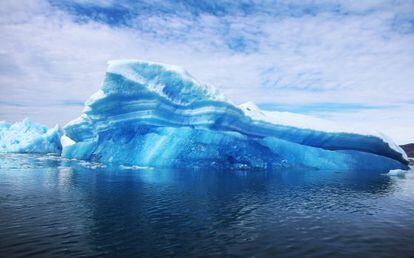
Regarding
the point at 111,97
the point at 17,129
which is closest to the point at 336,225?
the point at 111,97

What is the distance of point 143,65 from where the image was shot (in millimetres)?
36844

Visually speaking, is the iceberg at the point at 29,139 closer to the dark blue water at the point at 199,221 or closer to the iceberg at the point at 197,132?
the iceberg at the point at 197,132

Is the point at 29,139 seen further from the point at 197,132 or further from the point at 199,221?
the point at 199,221

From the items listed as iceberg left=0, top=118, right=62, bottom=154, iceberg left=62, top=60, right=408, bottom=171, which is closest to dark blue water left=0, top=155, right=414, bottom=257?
iceberg left=62, top=60, right=408, bottom=171

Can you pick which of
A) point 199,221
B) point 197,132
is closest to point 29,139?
point 197,132

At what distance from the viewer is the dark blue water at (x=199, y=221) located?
10812mm

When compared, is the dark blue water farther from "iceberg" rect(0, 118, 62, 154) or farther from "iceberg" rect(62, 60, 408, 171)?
"iceberg" rect(0, 118, 62, 154)

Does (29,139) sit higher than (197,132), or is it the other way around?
(29,139)

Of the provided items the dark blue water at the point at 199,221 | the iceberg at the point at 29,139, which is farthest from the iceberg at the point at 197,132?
the iceberg at the point at 29,139

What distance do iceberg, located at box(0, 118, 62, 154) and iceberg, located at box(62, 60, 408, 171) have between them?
94.2ft

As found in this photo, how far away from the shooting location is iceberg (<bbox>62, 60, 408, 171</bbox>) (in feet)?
124

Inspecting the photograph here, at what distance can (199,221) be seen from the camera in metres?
14.5

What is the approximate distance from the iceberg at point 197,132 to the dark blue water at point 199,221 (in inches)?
649

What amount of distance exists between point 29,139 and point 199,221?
2647 inches
